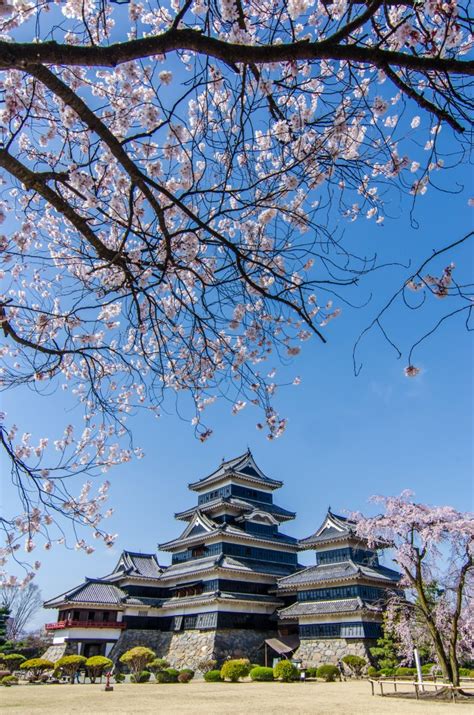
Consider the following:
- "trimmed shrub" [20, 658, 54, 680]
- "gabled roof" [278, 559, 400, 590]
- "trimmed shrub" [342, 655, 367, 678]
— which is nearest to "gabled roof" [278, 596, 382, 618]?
"gabled roof" [278, 559, 400, 590]

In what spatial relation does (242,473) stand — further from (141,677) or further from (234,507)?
(141,677)

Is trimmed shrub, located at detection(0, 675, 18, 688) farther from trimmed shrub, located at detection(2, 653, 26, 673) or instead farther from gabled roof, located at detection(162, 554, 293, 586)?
gabled roof, located at detection(162, 554, 293, 586)

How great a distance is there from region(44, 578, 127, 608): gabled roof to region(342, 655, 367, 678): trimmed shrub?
14.3 m

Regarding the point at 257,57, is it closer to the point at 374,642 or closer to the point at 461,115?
the point at 461,115

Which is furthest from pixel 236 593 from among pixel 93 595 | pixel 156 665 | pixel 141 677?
pixel 93 595

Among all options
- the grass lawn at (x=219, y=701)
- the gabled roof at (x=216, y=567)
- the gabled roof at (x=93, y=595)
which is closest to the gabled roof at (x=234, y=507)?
the gabled roof at (x=216, y=567)

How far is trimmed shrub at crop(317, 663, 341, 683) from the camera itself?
21328 mm

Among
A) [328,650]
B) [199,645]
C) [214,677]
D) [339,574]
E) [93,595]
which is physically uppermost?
[339,574]

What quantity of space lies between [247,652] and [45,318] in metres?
26.0

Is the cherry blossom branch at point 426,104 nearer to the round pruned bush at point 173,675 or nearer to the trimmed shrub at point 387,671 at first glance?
the trimmed shrub at point 387,671

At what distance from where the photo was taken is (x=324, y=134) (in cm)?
425

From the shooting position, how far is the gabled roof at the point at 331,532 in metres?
25.9

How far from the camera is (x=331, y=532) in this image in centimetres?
2730

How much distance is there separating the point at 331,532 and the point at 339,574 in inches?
113
